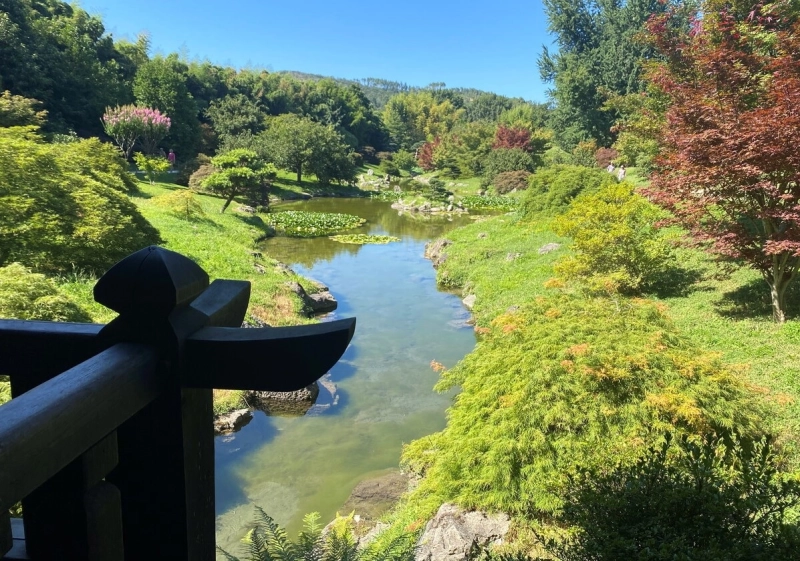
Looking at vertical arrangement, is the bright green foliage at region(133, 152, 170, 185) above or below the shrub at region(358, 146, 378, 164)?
below

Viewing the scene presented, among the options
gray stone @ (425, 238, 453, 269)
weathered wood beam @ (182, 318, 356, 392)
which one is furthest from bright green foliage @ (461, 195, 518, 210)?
weathered wood beam @ (182, 318, 356, 392)

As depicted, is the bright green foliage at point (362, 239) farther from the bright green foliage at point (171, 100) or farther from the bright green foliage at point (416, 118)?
the bright green foliage at point (416, 118)

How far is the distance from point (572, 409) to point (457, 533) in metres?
1.43

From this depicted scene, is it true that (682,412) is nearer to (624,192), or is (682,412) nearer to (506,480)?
(506,480)

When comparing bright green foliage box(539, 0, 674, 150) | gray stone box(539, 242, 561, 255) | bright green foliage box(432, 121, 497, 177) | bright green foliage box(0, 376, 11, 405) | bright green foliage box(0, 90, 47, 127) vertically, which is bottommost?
bright green foliage box(0, 376, 11, 405)

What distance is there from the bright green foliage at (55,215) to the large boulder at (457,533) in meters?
8.73

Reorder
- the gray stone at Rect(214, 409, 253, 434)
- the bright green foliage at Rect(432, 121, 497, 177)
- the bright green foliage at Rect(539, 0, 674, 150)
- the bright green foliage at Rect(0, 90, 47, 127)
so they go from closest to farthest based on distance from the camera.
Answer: the gray stone at Rect(214, 409, 253, 434), the bright green foliage at Rect(0, 90, 47, 127), the bright green foliage at Rect(539, 0, 674, 150), the bright green foliage at Rect(432, 121, 497, 177)

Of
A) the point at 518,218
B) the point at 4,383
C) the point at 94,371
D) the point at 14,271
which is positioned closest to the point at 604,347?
the point at 94,371

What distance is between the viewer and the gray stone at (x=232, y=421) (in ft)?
24.1

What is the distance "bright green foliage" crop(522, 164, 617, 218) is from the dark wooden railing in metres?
18.6

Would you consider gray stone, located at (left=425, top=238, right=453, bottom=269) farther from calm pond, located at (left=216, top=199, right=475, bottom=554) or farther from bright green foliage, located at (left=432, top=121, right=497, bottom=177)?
bright green foliage, located at (left=432, top=121, right=497, bottom=177)

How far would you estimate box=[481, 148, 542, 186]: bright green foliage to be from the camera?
35.0 m

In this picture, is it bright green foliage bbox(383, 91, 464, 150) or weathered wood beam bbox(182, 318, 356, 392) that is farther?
bright green foliage bbox(383, 91, 464, 150)

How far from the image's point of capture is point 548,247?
1474cm
